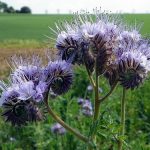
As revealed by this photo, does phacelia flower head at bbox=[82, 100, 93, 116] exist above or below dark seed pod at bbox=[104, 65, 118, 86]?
A: below

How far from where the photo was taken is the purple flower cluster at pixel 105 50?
3.28m

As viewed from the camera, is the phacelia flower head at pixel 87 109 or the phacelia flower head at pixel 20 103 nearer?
the phacelia flower head at pixel 20 103

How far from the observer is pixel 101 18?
3471 millimetres

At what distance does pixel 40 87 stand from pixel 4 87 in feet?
1.05

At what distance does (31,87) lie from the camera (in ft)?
10.6

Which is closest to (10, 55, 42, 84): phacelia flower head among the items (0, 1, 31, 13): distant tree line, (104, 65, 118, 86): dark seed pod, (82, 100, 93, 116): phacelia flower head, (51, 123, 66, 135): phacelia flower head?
(104, 65, 118, 86): dark seed pod

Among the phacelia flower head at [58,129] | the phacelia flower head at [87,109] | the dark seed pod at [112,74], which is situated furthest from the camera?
the phacelia flower head at [87,109]

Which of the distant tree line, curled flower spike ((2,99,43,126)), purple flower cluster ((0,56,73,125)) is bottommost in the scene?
the distant tree line

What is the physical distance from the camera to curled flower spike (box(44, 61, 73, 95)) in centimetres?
329

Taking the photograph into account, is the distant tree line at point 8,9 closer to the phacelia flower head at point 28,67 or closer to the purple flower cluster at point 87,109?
the purple flower cluster at point 87,109

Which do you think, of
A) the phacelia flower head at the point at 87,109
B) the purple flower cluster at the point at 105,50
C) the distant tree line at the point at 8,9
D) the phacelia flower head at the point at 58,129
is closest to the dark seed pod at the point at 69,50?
the purple flower cluster at the point at 105,50

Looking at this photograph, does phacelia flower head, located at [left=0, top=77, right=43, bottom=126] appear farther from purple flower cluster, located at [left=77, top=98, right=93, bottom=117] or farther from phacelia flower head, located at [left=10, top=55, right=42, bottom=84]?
purple flower cluster, located at [left=77, top=98, right=93, bottom=117]

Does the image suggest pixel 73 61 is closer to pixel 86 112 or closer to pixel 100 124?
pixel 100 124

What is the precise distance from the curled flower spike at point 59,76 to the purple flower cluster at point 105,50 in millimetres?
60
